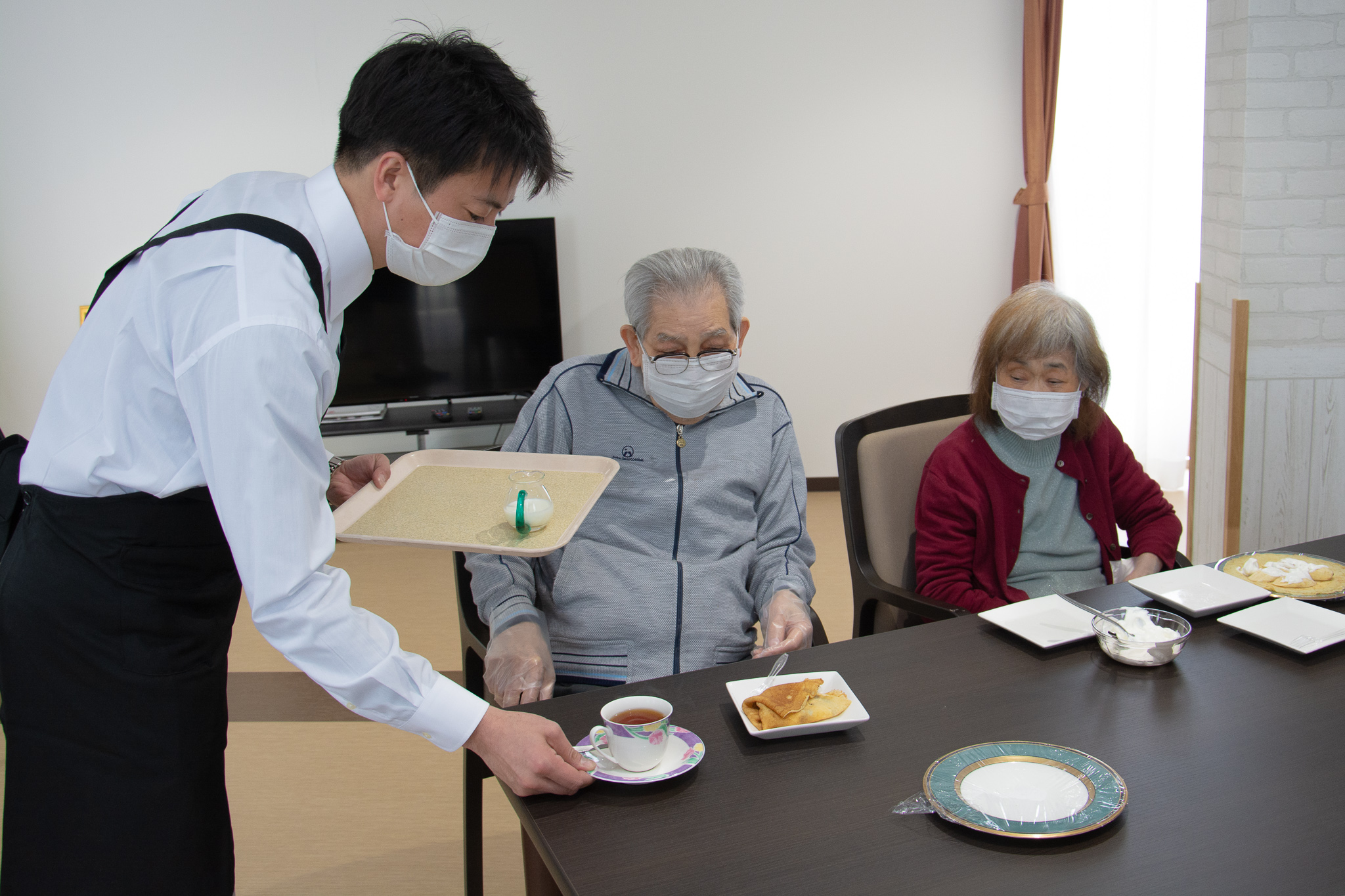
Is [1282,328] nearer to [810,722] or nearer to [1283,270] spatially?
[1283,270]

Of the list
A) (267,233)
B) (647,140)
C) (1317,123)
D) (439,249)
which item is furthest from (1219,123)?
(267,233)

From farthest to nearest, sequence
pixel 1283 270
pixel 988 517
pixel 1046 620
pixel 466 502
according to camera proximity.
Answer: pixel 1283 270 → pixel 988 517 → pixel 466 502 → pixel 1046 620

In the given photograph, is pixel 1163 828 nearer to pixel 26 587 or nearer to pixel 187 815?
pixel 187 815

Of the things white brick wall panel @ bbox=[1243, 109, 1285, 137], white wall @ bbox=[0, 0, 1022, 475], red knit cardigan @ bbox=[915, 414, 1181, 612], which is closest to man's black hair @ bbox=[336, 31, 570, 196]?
red knit cardigan @ bbox=[915, 414, 1181, 612]

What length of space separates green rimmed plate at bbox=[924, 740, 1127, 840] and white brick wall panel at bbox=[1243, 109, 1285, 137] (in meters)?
2.29

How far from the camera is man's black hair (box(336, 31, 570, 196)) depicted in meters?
1.13

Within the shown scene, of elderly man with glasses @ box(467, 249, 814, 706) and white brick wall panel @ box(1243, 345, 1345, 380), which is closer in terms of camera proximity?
elderly man with glasses @ box(467, 249, 814, 706)

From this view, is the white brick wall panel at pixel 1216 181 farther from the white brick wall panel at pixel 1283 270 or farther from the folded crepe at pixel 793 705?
the folded crepe at pixel 793 705

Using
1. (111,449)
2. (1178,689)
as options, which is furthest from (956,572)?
(111,449)

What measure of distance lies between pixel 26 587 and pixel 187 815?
0.34 m

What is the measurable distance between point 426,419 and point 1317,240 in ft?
11.6

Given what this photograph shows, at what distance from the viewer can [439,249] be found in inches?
48.9

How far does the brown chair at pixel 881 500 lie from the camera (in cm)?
195

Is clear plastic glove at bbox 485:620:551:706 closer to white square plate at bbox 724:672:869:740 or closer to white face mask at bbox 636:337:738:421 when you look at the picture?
white square plate at bbox 724:672:869:740
